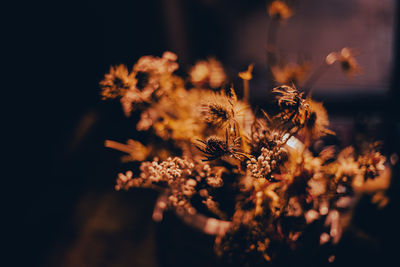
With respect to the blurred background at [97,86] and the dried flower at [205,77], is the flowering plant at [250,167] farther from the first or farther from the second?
the blurred background at [97,86]

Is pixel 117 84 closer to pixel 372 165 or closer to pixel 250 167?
pixel 250 167

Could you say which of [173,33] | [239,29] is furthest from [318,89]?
[173,33]

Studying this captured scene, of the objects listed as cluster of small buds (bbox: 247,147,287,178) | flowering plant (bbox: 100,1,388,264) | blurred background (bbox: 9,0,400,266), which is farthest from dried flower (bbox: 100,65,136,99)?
blurred background (bbox: 9,0,400,266)

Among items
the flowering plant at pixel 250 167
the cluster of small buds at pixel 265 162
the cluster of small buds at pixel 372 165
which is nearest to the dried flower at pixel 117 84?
the flowering plant at pixel 250 167

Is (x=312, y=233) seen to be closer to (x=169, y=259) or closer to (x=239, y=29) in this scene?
(x=169, y=259)

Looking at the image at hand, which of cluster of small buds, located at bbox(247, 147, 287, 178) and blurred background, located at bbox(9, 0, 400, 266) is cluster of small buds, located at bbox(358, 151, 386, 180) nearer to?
cluster of small buds, located at bbox(247, 147, 287, 178)

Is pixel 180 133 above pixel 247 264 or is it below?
above

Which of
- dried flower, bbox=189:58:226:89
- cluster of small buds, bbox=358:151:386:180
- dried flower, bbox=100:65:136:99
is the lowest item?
cluster of small buds, bbox=358:151:386:180
